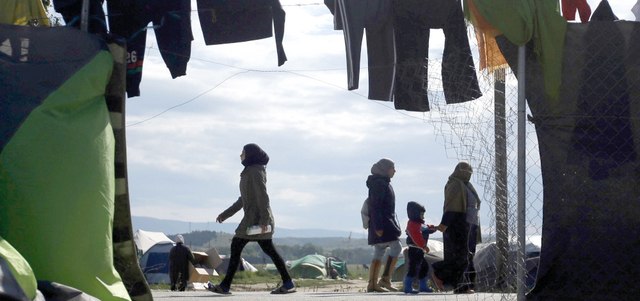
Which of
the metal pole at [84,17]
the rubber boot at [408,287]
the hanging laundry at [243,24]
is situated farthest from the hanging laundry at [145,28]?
the rubber boot at [408,287]

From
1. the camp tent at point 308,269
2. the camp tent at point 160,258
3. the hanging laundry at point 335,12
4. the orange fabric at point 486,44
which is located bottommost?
the camp tent at point 308,269

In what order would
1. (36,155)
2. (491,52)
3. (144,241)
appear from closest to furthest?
(36,155), (491,52), (144,241)

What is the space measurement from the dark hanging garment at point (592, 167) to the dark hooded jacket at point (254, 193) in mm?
3662

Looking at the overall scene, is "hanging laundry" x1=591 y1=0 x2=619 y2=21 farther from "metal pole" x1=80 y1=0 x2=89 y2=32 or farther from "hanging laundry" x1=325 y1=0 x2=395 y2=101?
"metal pole" x1=80 y1=0 x2=89 y2=32

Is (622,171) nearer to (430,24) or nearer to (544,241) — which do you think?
(544,241)

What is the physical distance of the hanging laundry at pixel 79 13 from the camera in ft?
19.5

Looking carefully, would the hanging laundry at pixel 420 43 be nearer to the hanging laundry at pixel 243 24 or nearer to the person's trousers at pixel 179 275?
the hanging laundry at pixel 243 24

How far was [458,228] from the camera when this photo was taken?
826 cm

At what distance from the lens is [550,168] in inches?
219

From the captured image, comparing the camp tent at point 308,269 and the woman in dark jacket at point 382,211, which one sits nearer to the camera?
the woman in dark jacket at point 382,211

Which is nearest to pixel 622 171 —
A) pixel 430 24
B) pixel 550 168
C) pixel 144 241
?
pixel 550 168

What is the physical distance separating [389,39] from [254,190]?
2.49 meters

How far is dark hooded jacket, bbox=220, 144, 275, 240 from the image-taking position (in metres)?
8.43

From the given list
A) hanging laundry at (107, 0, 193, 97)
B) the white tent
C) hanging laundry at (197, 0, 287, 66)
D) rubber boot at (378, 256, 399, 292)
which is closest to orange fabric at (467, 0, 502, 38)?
hanging laundry at (197, 0, 287, 66)
